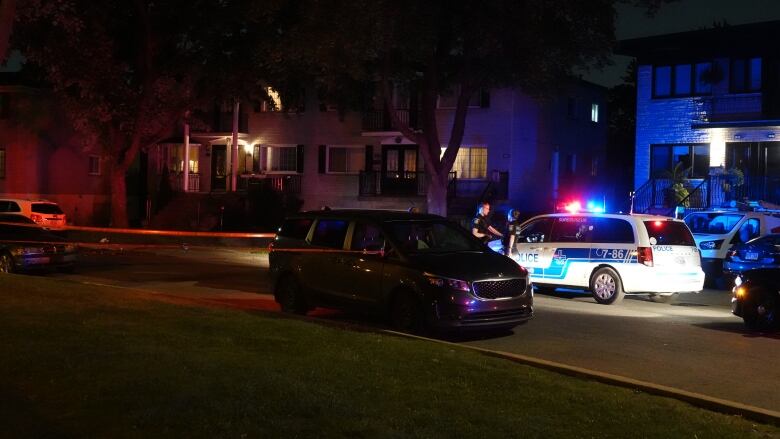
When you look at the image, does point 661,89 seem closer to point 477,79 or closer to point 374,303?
point 477,79

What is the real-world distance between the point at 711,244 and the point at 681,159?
1014 cm

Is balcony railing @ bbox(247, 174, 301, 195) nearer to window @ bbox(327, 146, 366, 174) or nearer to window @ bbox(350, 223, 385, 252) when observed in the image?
window @ bbox(327, 146, 366, 174)

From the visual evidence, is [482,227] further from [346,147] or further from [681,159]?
[346,147]

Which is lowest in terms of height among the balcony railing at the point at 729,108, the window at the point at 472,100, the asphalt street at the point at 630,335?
the asphalt street at the point at 630,335

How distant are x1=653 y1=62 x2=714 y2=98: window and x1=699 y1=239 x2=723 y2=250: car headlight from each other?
406 inches

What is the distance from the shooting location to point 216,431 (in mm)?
5875

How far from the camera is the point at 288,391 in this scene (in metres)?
6.96

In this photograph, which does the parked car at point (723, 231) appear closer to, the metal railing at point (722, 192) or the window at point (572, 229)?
the window at point (572, 229)

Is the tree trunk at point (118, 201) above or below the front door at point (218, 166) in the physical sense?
below

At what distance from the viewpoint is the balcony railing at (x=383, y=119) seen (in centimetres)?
3744

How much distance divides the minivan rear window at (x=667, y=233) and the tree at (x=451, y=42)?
9703 millimetres

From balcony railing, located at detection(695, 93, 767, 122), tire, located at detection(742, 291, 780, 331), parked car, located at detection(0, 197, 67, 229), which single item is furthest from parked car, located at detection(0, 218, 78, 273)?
balcony railing, located at detection(695, 93, 767, 122)

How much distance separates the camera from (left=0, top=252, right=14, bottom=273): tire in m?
19.5

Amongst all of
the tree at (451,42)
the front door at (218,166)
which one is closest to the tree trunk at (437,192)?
the tree at (451,42)
